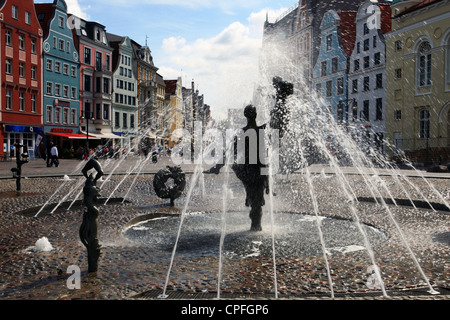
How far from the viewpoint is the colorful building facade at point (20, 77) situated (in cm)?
3984

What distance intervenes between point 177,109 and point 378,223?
93484mm


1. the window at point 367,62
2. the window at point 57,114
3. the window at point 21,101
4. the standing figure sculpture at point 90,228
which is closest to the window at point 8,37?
the window at point 21,101

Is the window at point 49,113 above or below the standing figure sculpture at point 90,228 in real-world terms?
above

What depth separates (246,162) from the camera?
815 cm

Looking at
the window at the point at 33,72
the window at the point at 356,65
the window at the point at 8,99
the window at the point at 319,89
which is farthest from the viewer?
the window at the point at 319,89

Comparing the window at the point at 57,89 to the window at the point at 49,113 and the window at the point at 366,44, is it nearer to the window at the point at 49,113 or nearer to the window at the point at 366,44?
the window at the point at 49,113

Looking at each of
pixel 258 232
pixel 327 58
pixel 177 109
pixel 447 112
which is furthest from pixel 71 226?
pixel 177 109

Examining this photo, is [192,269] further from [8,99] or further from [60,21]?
[60,21]

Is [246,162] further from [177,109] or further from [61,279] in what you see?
[177,109]

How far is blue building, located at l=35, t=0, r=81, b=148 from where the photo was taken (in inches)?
1843

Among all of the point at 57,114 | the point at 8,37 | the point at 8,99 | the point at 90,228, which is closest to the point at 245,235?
the point at 90,228

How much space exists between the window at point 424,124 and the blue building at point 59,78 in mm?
38392

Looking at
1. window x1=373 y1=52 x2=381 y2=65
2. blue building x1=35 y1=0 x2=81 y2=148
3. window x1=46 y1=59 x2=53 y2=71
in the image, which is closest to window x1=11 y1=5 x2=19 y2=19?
A: blue building x1=35 y1=0 x2=81 y2=148

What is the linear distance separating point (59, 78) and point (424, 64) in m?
41.3
